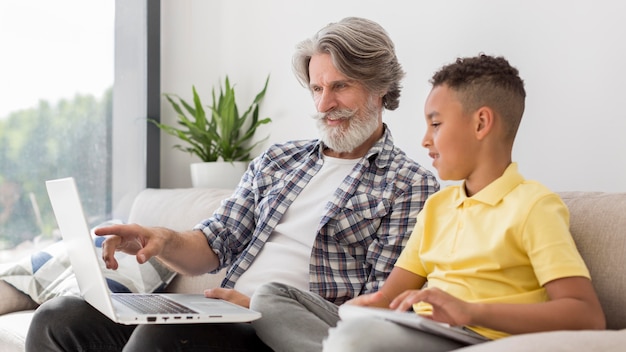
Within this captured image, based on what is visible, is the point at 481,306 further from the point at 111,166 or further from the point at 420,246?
the point at 111,166

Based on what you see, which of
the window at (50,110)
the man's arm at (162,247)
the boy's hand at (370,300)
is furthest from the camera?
the window at (50,110)

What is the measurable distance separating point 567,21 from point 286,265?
91cm

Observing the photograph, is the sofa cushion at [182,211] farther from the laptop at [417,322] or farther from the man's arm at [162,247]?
the laptop at [417,322]

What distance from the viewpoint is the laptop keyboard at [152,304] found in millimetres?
1449

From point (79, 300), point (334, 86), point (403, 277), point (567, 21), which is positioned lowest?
point (79, 300)

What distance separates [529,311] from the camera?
47.2 inches

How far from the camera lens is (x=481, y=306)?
118 centimetres

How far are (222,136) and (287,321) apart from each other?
1779 mm

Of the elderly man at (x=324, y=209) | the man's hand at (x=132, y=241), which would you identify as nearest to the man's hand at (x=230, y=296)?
the elderly man at (x=324, y=209)

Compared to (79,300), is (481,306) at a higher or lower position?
higher

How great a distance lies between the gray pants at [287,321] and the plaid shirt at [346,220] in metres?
0.32

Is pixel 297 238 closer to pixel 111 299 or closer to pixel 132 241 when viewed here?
pixel 132 241

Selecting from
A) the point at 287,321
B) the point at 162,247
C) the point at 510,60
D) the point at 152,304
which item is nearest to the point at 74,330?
the point at 152,304

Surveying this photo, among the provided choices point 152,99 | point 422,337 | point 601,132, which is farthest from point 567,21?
point 152,99
